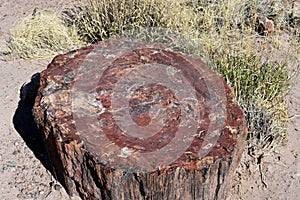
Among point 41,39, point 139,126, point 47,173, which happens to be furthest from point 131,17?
point 139,126

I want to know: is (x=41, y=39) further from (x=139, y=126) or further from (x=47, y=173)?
(x=139, y=126)

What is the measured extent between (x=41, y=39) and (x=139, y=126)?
95.7 inches

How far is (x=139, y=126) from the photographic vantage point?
3.40 metres

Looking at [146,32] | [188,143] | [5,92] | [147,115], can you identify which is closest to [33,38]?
[5,92]

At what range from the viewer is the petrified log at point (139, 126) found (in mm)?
3176

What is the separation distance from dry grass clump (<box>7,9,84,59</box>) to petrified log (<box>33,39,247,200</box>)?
1.38 metres

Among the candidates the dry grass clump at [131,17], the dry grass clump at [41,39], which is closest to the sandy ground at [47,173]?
the dry grass clump at [41,39]

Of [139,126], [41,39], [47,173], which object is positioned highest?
[139,126]

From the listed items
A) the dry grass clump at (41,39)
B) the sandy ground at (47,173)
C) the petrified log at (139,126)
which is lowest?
the sandy ground at (47,173)

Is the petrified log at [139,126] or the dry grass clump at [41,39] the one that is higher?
the petrified log at [139,126]

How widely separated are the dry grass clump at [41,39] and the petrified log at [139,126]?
1376 millimetres

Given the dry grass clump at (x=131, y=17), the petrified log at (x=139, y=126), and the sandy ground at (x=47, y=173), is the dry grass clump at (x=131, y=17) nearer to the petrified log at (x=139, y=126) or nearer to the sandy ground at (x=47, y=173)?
the sandy ground at (x=47, y=173)

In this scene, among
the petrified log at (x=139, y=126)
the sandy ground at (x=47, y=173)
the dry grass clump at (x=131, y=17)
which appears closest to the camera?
the petrified log at (x=139, y=126)

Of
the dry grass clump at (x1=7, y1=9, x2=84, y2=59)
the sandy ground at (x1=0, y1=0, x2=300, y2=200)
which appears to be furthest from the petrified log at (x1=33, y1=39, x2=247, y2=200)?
the dry grass clump at (x1=7, y1=9, x2=84, y2=59)
